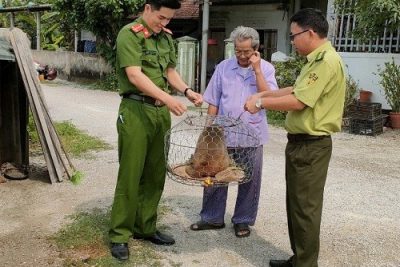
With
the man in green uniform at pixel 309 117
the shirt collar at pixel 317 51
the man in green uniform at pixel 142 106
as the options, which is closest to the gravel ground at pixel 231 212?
the man in green uniform at pixel 142 106

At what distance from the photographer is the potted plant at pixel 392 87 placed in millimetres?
9133

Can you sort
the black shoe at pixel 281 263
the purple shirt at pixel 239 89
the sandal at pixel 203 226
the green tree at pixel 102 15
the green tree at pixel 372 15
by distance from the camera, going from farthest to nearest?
the green tree at pixel 102 15, the green tree at pixel 372 15, the sandal at pixel 203 226, the purple shirt at pixel 239 89, the black shoe at pixel 281 263

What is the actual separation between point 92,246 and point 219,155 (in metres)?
1.28

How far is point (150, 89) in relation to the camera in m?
3.22

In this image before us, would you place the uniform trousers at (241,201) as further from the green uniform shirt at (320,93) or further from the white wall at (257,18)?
the white wall at (257,18)

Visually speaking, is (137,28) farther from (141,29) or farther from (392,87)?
(392,87)

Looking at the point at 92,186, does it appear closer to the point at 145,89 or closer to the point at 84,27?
the point at 145,89

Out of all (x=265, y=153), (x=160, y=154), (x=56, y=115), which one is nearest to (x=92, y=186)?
(x=160, y=154)

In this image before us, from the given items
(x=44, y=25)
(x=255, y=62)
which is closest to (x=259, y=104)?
(x=255, y=62)

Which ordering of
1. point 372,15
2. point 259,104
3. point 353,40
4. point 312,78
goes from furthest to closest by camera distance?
point 353,40 < point 372,15 < point 259,104 < point 312,78

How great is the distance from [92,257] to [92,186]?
72.6 inches

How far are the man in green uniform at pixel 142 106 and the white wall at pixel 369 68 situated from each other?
23.5 feet

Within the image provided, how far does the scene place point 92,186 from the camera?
17.4 feet

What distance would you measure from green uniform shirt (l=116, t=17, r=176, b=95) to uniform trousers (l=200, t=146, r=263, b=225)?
1055 millimetres
